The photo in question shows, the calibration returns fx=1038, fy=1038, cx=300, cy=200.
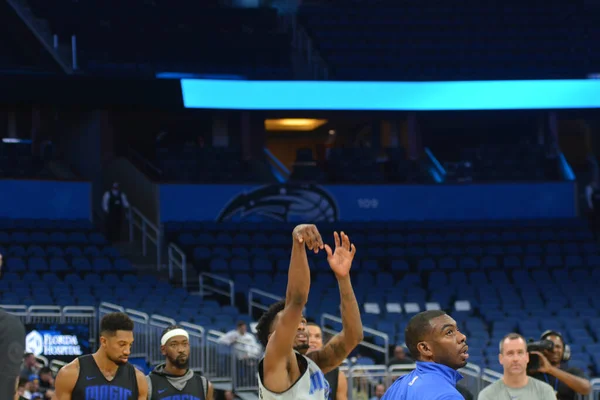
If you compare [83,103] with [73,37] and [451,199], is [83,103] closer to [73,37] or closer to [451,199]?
[73,37]

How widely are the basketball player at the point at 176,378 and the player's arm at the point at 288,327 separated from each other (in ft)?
7.99

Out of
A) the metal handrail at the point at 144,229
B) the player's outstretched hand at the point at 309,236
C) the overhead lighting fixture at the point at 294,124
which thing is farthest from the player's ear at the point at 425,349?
the overhead lighting fixture at the point at 294,124

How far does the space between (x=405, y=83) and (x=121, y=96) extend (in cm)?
655

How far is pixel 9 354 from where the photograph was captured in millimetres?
4160

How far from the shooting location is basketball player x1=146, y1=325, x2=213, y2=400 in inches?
273

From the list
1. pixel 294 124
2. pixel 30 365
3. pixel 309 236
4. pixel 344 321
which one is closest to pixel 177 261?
pixel 30 365

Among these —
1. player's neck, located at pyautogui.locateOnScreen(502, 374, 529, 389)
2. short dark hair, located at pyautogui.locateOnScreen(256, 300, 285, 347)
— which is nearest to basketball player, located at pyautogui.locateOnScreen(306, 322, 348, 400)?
short dark hair, located at pyautogui.locateOnScreen(256, 300, 285, 347)

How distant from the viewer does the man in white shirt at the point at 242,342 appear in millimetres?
14836

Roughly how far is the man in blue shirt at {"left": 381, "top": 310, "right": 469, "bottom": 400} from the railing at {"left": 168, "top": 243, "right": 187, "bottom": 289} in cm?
1548

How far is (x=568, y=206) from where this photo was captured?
2545cm

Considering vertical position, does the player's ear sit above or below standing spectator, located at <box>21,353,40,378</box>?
above

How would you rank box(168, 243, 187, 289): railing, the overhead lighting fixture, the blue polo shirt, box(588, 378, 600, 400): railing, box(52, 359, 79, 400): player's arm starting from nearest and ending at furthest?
the blue polo shirt, box(52, 359, 79, 400): player's arm, box(588, 378, 600, 400): railing, box(168, 243, 187, 289): railing, the overhead lighting fixture

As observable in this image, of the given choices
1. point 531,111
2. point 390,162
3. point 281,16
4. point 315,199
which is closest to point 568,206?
point 531,111

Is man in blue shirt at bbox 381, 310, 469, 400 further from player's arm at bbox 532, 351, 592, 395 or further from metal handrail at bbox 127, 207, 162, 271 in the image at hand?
metal handrail at bbox 127, 207, 162, 271
